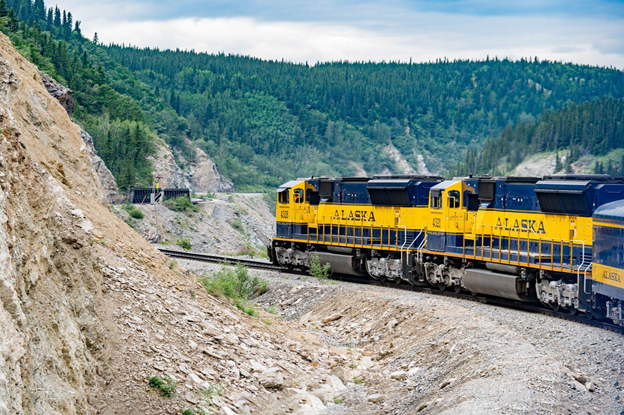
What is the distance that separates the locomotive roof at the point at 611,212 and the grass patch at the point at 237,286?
28.1 ft

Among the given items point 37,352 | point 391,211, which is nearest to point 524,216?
point 391,211

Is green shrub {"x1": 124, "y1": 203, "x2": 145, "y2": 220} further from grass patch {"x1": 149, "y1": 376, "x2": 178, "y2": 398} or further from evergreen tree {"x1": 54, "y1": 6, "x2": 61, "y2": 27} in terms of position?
evergreen tree {"x1": 54, "y1": 6, "x2": 61, "y2": 27}

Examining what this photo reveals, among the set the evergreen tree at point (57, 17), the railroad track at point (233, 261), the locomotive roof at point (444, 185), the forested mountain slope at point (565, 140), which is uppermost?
the evergreen tree at point (57, 17)

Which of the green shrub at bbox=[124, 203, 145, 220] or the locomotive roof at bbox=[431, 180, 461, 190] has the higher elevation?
the locomotive roof at bbox=[431, 180, 461, 190]

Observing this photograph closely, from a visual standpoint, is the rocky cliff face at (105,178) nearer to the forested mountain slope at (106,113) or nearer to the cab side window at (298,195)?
the forested mountain slope at (106,113)

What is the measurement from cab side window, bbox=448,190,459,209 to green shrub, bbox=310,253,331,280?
18.8 feet

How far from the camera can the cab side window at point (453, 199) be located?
2170cm

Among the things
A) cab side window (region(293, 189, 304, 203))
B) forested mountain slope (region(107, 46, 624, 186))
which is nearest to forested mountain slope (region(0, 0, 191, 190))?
forested mountain slope (region(107, 46, 624, 186))

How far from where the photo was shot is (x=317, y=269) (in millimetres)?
25594

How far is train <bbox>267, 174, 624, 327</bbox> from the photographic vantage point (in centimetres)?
1633

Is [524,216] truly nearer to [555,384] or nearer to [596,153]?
[555,384]

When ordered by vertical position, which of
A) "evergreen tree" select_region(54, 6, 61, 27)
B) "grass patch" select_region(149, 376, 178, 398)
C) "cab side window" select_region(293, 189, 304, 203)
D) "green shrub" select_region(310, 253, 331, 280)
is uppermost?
"evergreen tree" select_region(54, 6, 61, 27)

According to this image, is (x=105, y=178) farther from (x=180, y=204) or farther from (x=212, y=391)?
(x=212, y=391)

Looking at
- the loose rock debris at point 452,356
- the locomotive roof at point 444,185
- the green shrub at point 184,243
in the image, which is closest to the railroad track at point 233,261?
the loose rock debris at point 452,356
